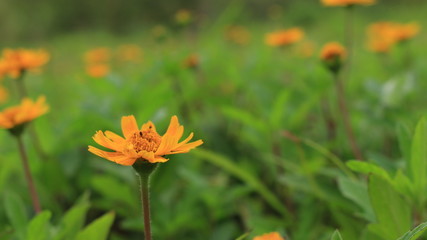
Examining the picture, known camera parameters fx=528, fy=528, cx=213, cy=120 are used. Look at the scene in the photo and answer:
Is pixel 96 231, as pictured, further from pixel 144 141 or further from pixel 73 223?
pixel 144 141

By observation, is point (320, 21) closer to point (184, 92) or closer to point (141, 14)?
point (141, 14)

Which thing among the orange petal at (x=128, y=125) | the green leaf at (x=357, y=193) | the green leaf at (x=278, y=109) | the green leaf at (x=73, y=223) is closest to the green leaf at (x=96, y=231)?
the green leaf at (x=73, y=223)

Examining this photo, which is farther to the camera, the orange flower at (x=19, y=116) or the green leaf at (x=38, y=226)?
the orange flower at (x=19, y=116)

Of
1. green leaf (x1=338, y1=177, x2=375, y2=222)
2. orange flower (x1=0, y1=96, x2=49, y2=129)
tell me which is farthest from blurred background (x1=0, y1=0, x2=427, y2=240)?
orange flower (x1=0, y1=96, x2=49, y2=129)

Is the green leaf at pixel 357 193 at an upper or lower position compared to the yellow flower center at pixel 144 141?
lower

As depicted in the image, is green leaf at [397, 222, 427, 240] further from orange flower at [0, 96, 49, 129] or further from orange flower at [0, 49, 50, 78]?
orange flower at [0, 49, 50, 78]

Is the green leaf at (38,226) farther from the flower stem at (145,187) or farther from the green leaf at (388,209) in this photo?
the green leaf at (388,209)

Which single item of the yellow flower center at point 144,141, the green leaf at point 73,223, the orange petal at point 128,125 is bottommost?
the green leaf at point 73,223
